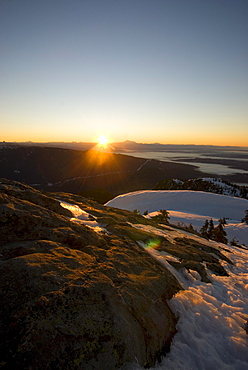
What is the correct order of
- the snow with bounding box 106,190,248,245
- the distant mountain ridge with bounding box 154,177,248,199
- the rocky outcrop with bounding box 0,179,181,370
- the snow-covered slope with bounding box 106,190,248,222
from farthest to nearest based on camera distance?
the distant mountain ridge with bounding box 154,177,248,199 → the snow-covered slope with bounding box 106,190,248,222 → the snow with bounding box 106,190,248,245 → the rocky outcrop with bounding box 0,179,181,370

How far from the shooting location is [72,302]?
331 cm

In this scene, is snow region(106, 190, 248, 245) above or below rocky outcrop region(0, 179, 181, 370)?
below

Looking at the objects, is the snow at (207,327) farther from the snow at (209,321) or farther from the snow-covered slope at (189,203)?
the snow-covered slope at (189,203)

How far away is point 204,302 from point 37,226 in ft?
18.1

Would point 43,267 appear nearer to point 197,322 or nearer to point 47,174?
point 197,322

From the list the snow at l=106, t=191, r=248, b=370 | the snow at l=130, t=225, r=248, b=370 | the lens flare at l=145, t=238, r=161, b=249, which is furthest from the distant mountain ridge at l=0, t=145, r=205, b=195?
the snow at l=130, t=225, r=248, b=370

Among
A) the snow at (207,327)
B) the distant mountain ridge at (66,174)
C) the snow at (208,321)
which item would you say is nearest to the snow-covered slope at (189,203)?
the snow at (208,321)

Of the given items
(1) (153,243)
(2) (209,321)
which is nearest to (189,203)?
(1) (153,243)

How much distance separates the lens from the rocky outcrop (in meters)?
2.62

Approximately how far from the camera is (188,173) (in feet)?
632

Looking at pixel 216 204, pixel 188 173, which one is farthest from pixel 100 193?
pixel 188 173

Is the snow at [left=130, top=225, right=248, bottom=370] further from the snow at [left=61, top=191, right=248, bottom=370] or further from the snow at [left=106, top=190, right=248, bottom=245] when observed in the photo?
the snow at [left=106, top=190, right=248, bottom=245]

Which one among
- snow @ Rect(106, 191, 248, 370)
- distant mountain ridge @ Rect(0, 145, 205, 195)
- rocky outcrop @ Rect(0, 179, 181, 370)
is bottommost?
distant mountain ridge @ Rect(0, 145, 205, 195)

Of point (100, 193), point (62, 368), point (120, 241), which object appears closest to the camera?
point (62, 368)
